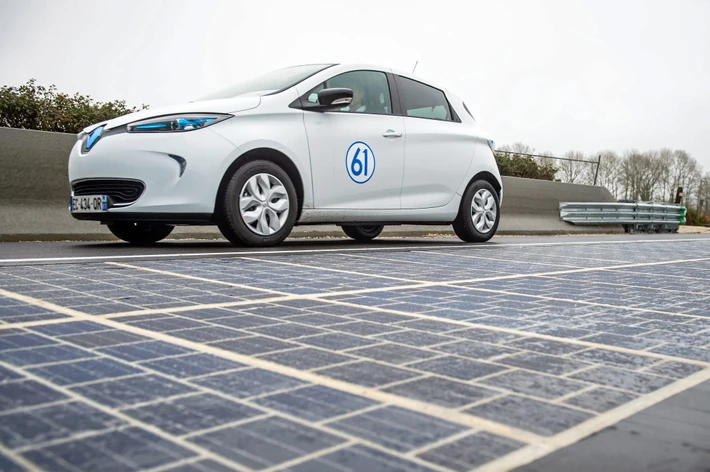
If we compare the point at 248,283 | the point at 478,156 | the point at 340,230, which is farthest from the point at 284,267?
the point at 340,230

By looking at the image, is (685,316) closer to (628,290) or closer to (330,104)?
(628,290)

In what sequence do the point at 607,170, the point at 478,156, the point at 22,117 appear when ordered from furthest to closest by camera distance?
the point at 607,170 < the point at 22,117 < the point at 478,156

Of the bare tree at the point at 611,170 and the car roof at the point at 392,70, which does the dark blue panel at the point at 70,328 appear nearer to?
the car roof at the point at 392,70

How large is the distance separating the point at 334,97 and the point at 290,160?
0.74 metres

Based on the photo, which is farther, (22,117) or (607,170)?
(607,170)

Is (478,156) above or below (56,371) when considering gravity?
above

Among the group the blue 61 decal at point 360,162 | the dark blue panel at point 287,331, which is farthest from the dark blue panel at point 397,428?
the blue 61 decal at point 360,162

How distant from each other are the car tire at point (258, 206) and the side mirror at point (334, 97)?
2.64ft

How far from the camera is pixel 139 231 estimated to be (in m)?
8.41

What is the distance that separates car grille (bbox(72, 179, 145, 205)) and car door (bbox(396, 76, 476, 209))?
9.95 ft

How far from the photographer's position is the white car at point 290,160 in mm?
6984

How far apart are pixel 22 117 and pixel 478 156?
306 inches

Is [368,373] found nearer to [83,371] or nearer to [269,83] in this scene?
[83,371]

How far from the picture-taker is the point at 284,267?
5957mm
